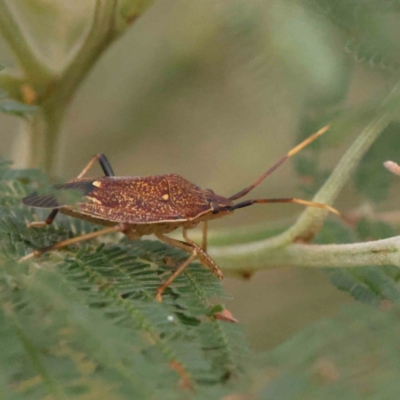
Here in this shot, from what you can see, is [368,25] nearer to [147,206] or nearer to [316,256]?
[316,256]

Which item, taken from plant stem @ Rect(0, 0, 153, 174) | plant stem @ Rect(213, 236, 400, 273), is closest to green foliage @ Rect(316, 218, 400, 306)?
plant stem @ Rect(213, 236, 400, 273)

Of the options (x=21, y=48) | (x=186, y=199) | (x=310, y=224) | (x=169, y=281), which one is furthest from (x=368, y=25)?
(x=21, y=48)

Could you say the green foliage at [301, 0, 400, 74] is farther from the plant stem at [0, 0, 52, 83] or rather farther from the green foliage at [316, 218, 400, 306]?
the plant stem at [0, 0, 52, 83]

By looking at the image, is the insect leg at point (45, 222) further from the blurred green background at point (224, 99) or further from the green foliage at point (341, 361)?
the green foliage at point (341, 361)

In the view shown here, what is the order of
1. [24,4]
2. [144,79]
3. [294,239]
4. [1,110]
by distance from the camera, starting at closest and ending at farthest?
[1,110]
[294,239]
[24,4]
[144,79]

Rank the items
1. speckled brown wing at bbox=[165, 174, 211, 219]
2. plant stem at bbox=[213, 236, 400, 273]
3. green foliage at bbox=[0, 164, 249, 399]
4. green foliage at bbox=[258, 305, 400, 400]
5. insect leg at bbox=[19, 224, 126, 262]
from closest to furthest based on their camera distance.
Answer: green foliage at bbox=[0, 164, 249, 399] → green foliage at bbox=[258, 305, 400, 400] → insect leg at bbox=[19, 224, 126, 262] → plant stem at bbox=[213, 236, 400, 273] → speckled brown wing at bbox=[165, 174, 211, 219]

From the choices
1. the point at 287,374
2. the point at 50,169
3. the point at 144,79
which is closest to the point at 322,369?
the point at 287,374

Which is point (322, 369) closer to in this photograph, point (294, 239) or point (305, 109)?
point (294, 239)
